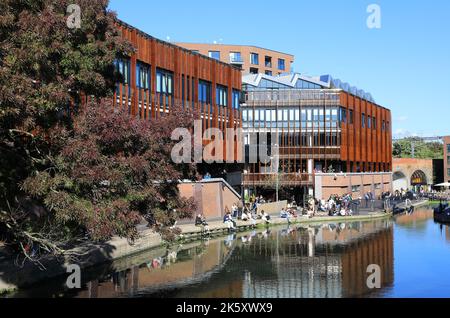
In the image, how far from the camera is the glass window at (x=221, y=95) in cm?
6024

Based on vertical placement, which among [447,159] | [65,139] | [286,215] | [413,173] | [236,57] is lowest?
[286,215]

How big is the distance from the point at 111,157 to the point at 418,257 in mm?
20890

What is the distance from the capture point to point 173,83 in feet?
169

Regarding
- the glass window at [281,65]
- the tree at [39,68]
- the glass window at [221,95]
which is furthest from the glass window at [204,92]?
the glass window at [281,65]

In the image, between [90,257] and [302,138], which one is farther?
[302,138]

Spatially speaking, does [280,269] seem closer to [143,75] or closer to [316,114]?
[143,75]

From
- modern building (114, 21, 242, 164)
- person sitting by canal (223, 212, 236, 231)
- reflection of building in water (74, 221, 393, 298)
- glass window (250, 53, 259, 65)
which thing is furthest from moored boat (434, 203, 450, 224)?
glass window (250, 53, 259, 65)

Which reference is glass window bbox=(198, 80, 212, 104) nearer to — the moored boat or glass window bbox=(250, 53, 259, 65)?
the moored boat

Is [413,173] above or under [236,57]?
under

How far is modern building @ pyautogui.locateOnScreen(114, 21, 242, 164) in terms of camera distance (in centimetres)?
4503

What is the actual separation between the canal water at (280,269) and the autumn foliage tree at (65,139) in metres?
3.78

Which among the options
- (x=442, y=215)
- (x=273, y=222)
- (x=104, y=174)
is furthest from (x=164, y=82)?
(x=104, y=174)

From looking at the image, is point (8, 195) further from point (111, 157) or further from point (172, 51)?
point (172, 51)

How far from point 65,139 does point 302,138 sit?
184 feet
